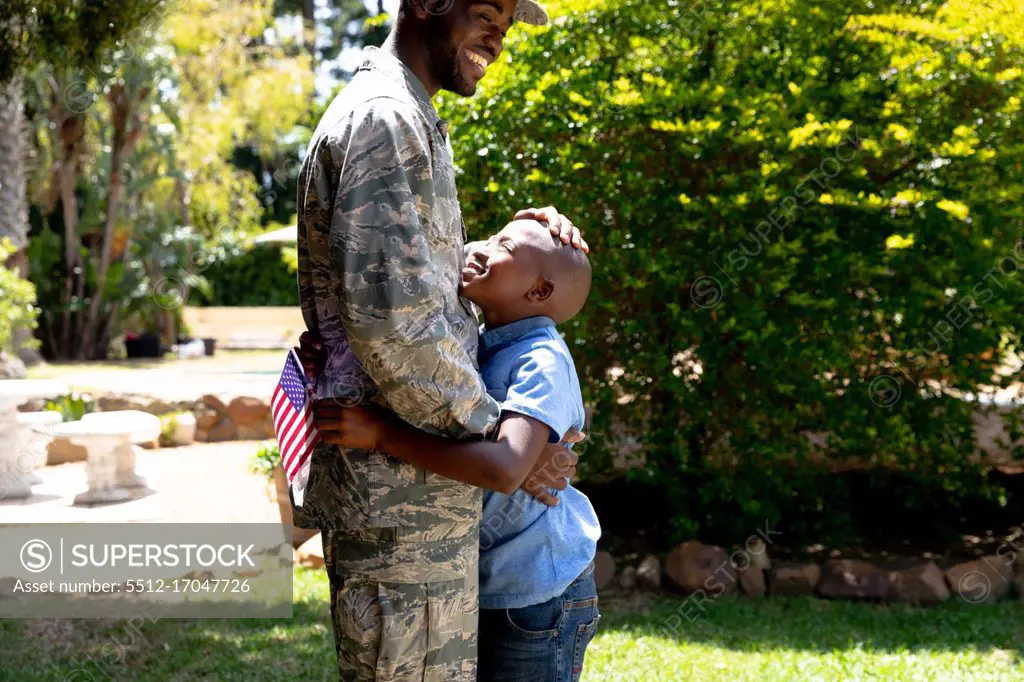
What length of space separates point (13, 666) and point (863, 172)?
16.0ft

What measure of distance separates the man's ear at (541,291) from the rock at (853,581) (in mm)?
4286

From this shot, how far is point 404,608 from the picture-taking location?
1.80 meters

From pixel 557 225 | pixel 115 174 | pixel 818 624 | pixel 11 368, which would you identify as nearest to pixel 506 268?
pixel 557 225

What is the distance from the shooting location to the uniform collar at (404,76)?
6.22 ft

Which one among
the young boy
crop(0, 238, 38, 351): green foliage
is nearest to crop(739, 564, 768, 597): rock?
the young boy

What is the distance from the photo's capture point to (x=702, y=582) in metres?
5.61

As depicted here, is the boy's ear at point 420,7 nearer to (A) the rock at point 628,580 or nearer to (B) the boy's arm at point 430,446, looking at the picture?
(B) the boy's arm at point 430,446

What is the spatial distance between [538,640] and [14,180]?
48.5 feet

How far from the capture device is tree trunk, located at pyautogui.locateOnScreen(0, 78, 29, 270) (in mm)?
14102

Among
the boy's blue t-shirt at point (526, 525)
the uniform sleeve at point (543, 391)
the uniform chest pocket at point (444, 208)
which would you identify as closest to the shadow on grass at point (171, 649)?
the boy's blue t-shirt at point (526, 525)

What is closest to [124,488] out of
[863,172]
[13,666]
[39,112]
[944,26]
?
[13,666]

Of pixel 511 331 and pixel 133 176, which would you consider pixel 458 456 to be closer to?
pixel 511 331

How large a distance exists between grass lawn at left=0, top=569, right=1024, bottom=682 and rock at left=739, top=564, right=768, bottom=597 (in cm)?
14

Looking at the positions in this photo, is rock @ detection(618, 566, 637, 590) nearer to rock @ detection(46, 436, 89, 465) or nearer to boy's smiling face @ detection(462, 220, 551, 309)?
boy's smiling face @ detection(462, 220, 551, 309)
